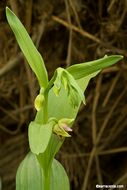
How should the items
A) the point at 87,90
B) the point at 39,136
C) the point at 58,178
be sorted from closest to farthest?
1. the point at 39,136
2. the point at 58,178
3. the point at 87,90

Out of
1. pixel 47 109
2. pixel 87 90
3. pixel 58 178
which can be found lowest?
pixel 87 90

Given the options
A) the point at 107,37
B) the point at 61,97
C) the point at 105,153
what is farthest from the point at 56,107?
the point at 105,153

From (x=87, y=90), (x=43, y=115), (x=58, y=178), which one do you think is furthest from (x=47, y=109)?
(x=87, y=90)

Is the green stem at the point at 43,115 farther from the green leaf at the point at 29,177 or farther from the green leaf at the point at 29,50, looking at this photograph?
the green leaf at the point at 29,177

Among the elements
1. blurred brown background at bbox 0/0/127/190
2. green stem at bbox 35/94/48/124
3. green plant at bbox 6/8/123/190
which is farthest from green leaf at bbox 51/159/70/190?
blurred brown background at bbox 0/0/127/190

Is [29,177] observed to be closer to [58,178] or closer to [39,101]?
[58,178]

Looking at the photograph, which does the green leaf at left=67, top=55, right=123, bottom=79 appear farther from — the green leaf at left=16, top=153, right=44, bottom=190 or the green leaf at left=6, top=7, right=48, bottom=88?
the green leaf at left=16, top=153, right=44, bottom=190
